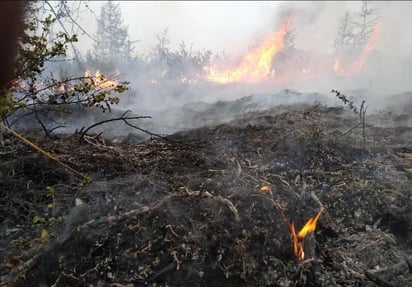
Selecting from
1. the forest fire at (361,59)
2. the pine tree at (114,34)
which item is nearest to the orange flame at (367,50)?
the forest fire at (361,59)

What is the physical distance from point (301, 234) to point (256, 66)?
25.1 m

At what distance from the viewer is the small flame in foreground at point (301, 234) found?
2963 millimetres

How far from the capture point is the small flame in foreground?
9.72 ft

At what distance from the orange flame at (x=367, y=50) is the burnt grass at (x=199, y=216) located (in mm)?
25975

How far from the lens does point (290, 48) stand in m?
29.7

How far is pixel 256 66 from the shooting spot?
2716cm

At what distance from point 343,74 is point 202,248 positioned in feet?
88.7

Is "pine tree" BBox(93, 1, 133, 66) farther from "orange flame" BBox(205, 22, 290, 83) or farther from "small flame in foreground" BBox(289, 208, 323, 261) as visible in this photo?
"small flame in foreground" BBox(289, 208, 323, 261)

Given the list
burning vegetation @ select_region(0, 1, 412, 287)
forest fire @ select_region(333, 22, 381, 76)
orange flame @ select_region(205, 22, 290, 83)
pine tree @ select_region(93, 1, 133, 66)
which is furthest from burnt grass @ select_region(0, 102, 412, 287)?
pine tree @ select_region(93, 1, 133, 66)

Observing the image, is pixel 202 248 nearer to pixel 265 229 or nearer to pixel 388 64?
pixel 265 229

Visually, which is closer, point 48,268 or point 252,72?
point 48,268

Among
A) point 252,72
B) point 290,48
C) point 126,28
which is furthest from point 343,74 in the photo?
point 126,28

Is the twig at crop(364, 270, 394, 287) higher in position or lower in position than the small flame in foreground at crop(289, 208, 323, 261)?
lower

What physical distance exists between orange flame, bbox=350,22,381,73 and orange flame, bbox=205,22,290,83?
20.1ft
